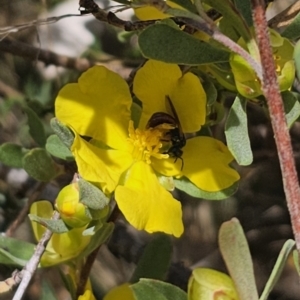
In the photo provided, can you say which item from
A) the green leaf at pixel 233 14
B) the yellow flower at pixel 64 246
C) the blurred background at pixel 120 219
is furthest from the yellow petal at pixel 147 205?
the blurred background at pixel 120 219

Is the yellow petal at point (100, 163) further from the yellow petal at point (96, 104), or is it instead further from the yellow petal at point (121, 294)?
the yellow petal at point (121, 294)

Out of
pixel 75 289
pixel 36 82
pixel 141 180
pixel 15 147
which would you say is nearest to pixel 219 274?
pixel 141 180

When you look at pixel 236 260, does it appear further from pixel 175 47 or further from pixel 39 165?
pixel 39 165

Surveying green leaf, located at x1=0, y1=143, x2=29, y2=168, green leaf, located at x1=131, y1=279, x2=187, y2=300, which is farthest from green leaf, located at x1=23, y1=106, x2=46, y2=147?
green leaf, located at x1=131, y1=279, x2=187, y2=300

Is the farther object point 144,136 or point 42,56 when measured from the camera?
point 42,56

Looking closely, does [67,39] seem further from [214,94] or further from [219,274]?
[219,274]

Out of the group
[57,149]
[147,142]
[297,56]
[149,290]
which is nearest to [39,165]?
[57,149]

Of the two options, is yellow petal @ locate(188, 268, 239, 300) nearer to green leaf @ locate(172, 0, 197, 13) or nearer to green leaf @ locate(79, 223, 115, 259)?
green leaf @ locate(79, 223, 115, 259)
